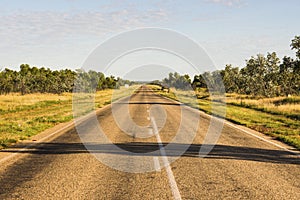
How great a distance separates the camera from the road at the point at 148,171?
233 inches

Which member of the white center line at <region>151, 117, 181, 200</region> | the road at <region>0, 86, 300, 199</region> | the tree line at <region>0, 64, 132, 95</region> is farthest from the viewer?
the tree line at <region>0, 64, 132, 95</region>

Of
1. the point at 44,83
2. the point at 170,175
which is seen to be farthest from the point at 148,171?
the point at 44,83

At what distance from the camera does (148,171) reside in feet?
24.7

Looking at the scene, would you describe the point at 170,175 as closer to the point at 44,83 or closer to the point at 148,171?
the point at 148,171

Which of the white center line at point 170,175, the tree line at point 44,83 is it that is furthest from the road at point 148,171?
the tree line at point 44,83

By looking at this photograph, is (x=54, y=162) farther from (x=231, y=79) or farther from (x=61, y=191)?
(x=231, y=79)

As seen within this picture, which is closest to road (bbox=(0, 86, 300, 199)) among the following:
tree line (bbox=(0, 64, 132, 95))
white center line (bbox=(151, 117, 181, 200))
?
white center line (bbox=(151, 117, 181, 200))

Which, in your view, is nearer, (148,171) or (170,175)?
(170,175)

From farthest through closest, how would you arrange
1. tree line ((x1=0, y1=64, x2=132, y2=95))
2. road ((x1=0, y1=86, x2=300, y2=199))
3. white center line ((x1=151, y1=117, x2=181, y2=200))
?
tree line ((x1=0, y1=64, x2=132, y2=95)), road ((x1=0, y1=86, x2=300, y2=199)), white center line ((x1=151, y1=117, x2=181, y2=200))

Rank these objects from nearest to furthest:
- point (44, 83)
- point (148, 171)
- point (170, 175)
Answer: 1. point (170, 175)
2. point (148, 171)
3. point (44, 83)

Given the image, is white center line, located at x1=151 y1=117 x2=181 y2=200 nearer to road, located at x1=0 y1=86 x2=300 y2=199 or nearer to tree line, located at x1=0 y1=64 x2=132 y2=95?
road, located at x1=0 y1=86 x2=300 y2=199

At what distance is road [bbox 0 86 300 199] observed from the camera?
5.91 m

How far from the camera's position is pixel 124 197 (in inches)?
221

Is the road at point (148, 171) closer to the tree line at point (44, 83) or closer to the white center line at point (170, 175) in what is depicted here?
the white center line at point (170, 175)
